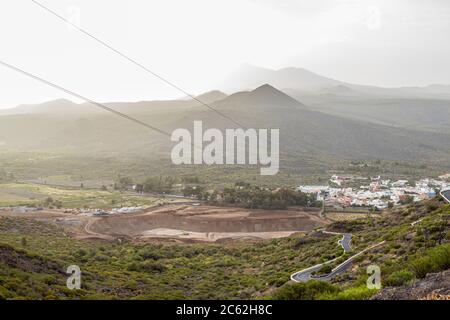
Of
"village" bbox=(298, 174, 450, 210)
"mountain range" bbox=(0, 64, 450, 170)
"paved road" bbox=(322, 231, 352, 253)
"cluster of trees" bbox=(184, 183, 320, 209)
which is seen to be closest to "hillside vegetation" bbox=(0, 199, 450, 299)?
"paved road" bbox=(322, 231, 352, 253)

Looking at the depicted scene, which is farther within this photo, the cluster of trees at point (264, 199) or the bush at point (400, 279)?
the cluster of trees at point (264, 199)

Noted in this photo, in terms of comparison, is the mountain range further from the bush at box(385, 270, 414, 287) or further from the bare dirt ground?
the bush at box(385, 270, 414, 287)

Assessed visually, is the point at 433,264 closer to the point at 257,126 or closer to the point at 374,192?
the point at 374,192

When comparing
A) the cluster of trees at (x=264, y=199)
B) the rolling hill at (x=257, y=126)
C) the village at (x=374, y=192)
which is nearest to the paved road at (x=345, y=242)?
the village at (x=374, y=192)

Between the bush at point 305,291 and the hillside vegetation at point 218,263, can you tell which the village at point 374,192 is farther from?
the bush at point 305,291

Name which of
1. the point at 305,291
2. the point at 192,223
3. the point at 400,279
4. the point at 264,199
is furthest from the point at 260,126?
the point at 400,279

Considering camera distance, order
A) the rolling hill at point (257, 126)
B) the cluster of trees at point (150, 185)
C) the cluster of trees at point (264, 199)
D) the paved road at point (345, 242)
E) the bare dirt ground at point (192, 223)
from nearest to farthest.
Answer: the paved road at point (345, 242) < the bare dirt ground at point (192, 223) < the cluster of trees at point (264, 199) < the cluster of trees at point (150, 185) < the rolling hill at point (257, 126)

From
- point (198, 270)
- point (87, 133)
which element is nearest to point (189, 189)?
point (198, 270)
